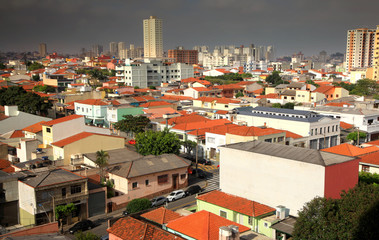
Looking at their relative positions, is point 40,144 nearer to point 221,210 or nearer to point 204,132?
point 204,132

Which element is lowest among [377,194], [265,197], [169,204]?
[169,204]

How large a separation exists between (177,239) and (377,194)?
9398 mm

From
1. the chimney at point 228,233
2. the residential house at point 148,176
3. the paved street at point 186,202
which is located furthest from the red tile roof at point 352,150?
the chimney at point 228,233

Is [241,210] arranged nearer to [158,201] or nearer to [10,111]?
[158,201]

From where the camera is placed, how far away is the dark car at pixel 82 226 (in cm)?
2154

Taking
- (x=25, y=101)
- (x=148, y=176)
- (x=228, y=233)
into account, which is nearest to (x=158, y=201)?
(x=148, y=176)

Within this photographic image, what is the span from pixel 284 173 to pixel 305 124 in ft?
62.4

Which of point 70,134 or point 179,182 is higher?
point 70,134

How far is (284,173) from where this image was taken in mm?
20594

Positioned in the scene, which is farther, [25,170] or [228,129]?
[228,129]

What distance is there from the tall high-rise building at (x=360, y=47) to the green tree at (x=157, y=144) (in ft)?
451

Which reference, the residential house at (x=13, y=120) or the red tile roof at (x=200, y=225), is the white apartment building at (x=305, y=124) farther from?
the residential house at (x=13, y=120)

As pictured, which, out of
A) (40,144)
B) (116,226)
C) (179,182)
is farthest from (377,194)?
(40,144)

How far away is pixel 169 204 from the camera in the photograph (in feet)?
83.4
